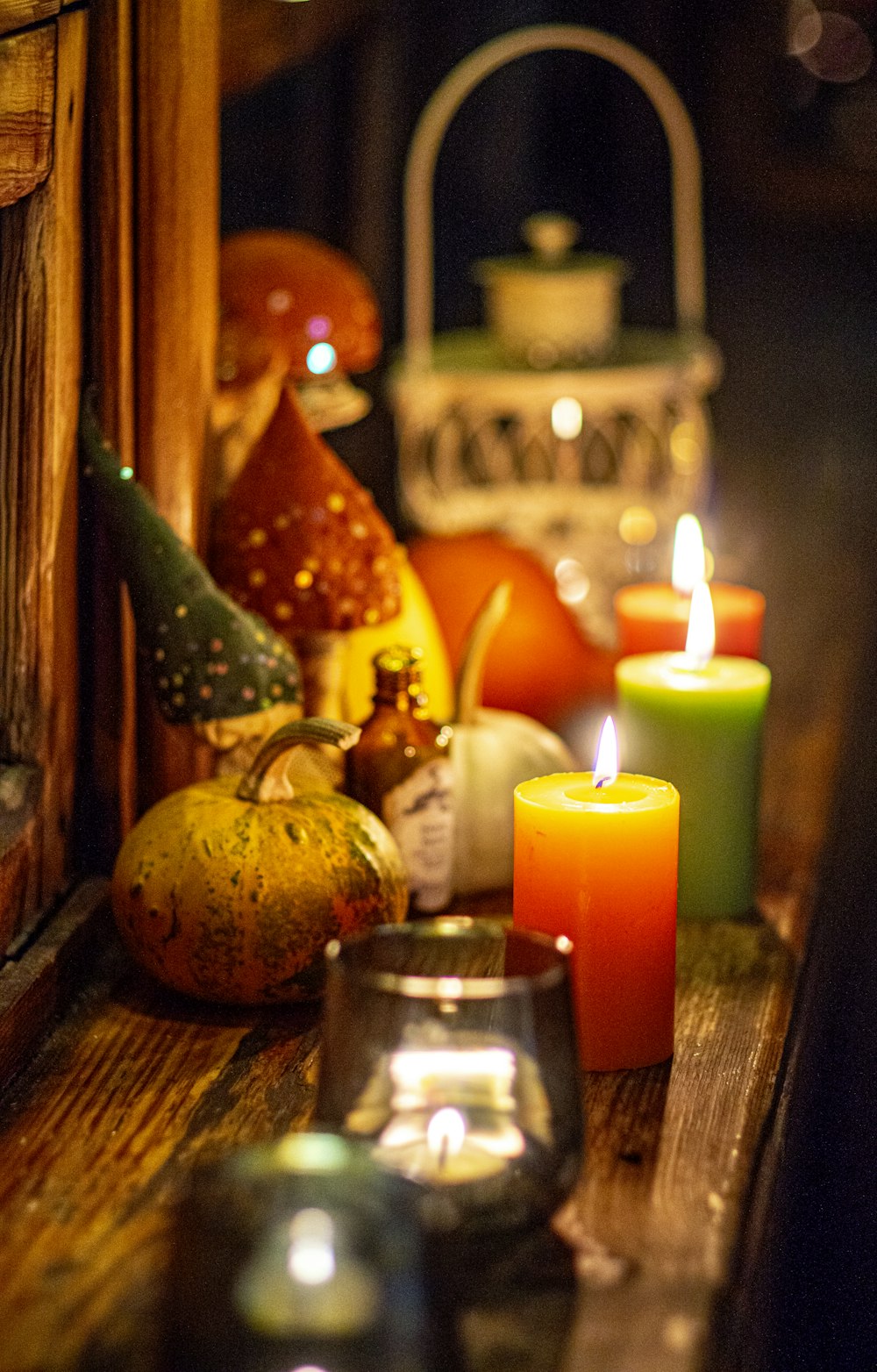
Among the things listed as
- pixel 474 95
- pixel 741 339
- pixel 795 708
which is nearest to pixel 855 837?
pixel 795 708

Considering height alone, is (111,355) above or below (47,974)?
above

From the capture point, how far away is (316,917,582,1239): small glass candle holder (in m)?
0.60

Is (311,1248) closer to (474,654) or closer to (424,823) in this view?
(424,823)

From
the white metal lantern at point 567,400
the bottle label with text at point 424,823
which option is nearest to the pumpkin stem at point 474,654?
the bottle label with text at point 424,823

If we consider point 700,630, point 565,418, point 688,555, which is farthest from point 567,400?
point 700,630

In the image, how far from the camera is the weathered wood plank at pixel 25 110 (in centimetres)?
80

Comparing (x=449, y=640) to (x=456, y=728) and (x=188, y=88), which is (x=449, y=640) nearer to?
(x=456, y=728)

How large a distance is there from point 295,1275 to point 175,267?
66 cm

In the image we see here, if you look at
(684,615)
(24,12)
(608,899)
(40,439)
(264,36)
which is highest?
(264,36)

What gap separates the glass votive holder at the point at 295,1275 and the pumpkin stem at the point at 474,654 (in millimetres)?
585

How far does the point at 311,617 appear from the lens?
39.1 inches

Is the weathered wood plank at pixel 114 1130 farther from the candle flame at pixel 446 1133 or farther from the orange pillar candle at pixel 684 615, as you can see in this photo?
the orange pillar candle at pixel 684 615

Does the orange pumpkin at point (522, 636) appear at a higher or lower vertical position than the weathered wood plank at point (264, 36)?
lower

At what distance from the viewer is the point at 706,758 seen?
1.02m
